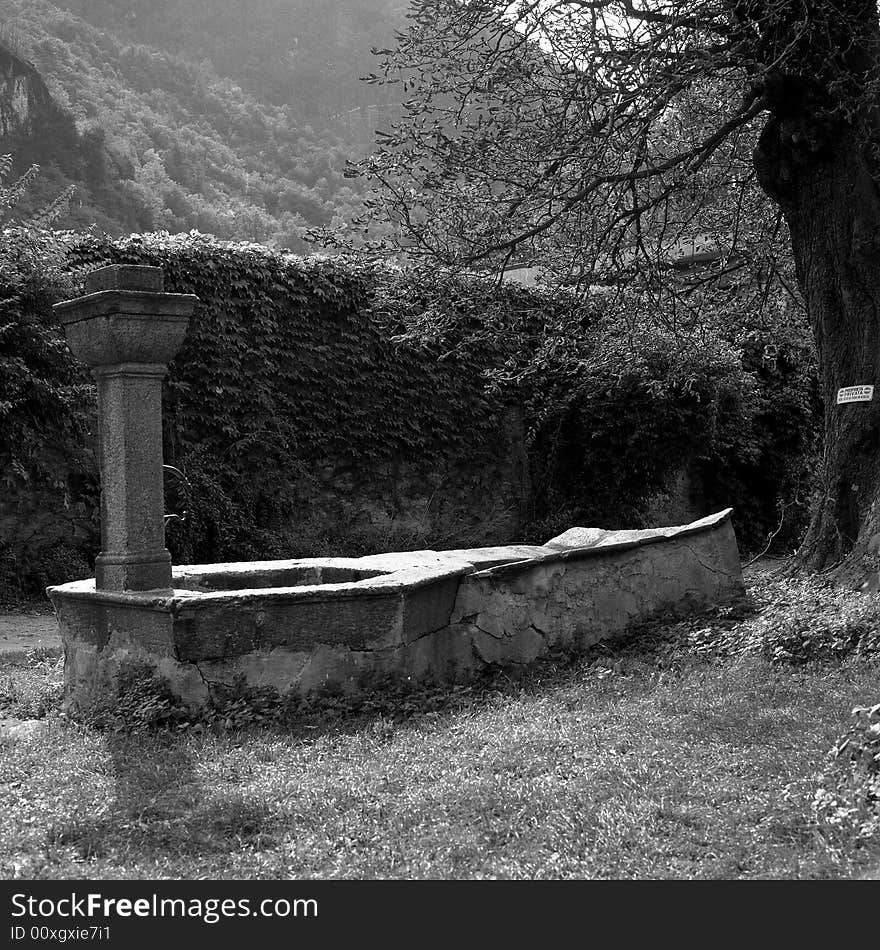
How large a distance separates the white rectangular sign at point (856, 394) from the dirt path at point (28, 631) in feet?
20.6

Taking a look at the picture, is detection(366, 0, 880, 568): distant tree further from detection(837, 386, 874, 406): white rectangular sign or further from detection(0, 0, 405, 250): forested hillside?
detection(0, 0, 405, 250): forested hillside

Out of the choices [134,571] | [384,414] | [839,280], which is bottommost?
[134,571]

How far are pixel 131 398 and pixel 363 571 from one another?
6.41ft

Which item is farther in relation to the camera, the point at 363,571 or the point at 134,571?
the point at 363,571

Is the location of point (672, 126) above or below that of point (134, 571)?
above

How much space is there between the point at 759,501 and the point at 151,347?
11.6 m

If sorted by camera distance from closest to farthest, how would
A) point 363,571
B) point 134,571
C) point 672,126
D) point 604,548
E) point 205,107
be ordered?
point 134,571, point 363,571, point 604,548, point 672,126, point 205,107

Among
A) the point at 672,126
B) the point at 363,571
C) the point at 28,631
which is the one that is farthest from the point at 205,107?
the point at 363,571

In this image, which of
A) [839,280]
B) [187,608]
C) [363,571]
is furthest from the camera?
[839,280]

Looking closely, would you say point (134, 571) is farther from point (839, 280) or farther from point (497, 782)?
point (839, 280)

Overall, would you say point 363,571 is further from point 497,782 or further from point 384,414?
point 384,414

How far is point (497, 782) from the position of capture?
4.50m

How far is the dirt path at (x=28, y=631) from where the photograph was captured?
8523 millimetres
